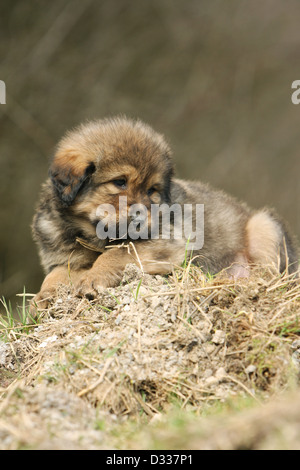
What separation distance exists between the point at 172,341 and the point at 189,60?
7018 millimetres

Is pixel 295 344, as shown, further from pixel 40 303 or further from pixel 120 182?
pixel 40 303

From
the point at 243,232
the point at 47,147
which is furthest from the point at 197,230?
the point at 47,147

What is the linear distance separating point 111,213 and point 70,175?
0.39 meters

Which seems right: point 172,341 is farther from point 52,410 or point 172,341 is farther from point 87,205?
point 87,205

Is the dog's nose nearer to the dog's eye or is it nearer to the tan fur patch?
the dog's eye

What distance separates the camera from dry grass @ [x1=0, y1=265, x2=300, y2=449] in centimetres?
257

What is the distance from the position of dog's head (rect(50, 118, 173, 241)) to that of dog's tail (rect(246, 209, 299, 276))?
0.96 metres

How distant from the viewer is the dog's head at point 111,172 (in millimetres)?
3902

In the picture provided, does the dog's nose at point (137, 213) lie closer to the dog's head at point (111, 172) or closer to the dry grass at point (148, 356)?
the dog's head at point (111, 172)

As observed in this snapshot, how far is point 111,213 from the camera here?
3865 millimetres

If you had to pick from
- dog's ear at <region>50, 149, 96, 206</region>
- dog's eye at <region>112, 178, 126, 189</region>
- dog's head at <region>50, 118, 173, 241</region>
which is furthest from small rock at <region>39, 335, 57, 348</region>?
dog's eye at <region>112, 178, 126, 189</region>

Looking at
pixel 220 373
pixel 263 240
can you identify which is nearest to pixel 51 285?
pixel 220 373

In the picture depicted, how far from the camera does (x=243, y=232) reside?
4793 millimetres

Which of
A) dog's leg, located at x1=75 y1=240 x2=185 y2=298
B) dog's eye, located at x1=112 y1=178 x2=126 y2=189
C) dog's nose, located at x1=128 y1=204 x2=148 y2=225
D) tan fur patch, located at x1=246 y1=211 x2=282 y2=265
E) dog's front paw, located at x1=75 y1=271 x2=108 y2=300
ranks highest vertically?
dog's eye, located at x1=112 y1=178 x2=126 y2=189
